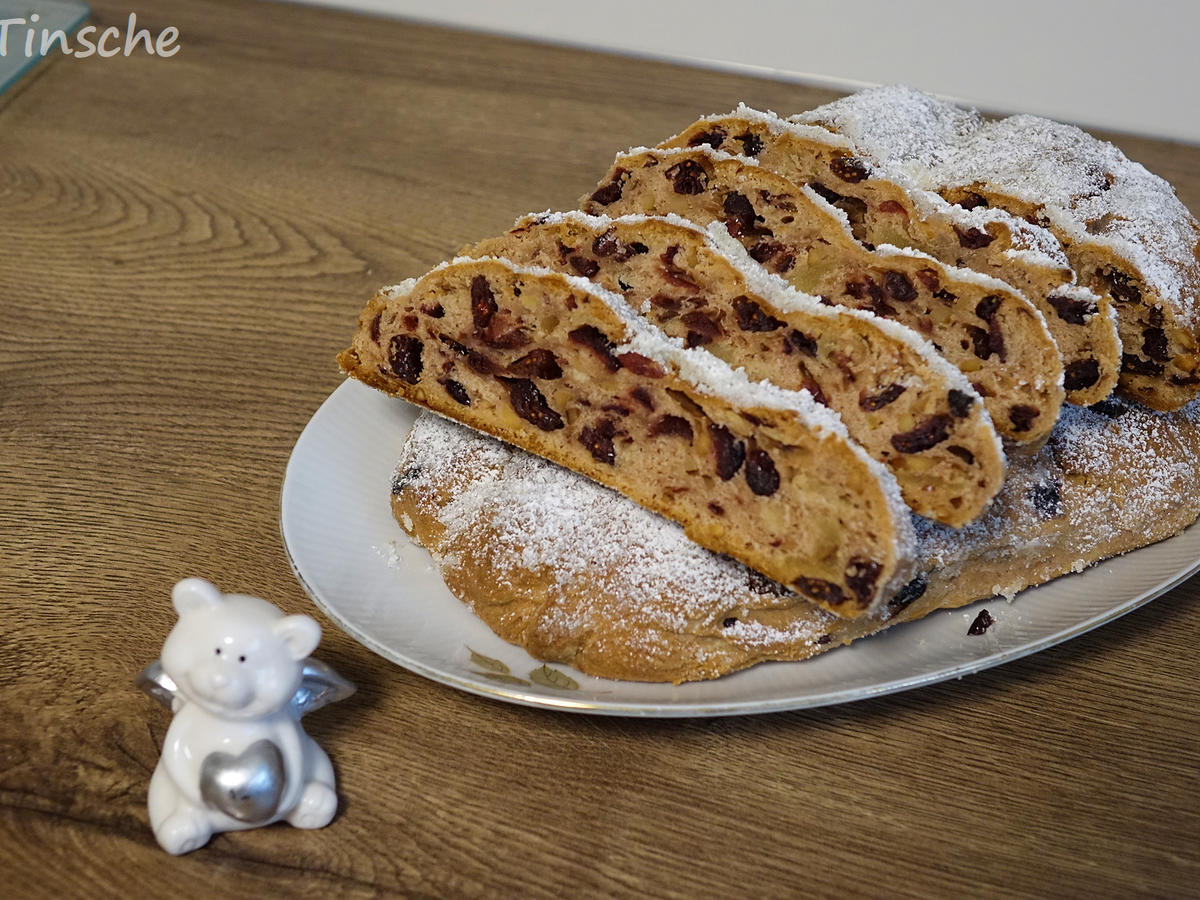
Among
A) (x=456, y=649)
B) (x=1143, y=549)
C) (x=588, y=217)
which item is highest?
(x=588, y=217)

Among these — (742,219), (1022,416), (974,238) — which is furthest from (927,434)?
(742,219)

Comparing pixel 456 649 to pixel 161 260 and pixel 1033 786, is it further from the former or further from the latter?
pixel 161 260

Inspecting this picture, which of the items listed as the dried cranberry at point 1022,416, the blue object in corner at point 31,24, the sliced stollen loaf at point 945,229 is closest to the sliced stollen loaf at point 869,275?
the dried cranberry at point 1022,416

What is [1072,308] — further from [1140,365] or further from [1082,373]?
[1140,365]

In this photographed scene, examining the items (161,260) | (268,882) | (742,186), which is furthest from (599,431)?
(161,260)

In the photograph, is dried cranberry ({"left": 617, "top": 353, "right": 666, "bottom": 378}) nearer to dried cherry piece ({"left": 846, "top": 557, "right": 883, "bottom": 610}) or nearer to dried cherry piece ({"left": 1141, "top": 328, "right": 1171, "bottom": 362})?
dried cherry piece ({"left": 846, "top": 557, "right": 883, "bottom": 610})

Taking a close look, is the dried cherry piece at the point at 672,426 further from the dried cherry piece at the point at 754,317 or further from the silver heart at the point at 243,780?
the silver heart at the point at 243,780

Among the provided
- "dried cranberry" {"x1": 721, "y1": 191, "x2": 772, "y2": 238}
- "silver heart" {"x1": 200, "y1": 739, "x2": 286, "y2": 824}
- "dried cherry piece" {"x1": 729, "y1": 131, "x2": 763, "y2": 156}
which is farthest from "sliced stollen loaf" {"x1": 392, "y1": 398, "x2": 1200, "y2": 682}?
"dried cherry piece" {"x1": 729, "y1": 131, "x2": 763, "y2": 156}
